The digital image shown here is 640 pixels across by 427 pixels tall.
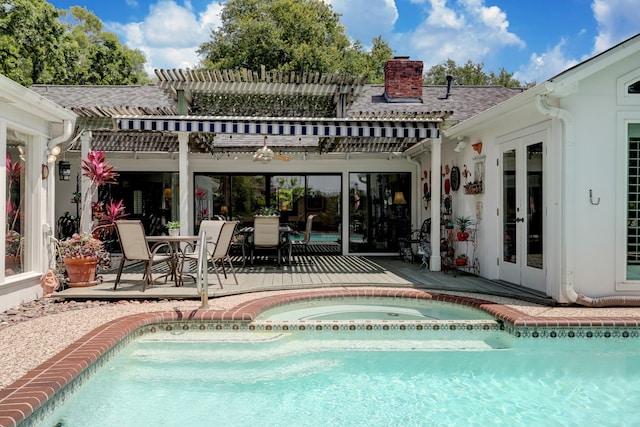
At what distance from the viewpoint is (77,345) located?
15.6 ft

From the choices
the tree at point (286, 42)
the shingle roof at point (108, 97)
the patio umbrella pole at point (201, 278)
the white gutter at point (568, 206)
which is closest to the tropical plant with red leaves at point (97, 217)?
the patio umbrella pole at point (201, 278)

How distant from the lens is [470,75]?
37562 mm

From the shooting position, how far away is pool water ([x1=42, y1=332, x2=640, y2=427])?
4172mm

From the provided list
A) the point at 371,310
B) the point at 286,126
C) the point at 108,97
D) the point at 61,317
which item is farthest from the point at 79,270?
the point at 108,97

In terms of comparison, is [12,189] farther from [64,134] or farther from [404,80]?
[404,80]

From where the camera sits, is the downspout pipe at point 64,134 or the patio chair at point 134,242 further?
the downspout pipe at point 64,134

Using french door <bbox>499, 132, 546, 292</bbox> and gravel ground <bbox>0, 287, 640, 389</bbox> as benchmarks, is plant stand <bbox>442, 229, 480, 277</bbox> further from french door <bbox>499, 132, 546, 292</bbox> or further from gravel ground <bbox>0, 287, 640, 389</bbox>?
gravel ground <bbox>0, 287, 640, 389</bbox>

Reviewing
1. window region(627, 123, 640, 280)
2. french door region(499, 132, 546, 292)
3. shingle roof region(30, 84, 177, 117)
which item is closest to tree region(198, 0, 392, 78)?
shingle roof region(30, 84, 177, 117)

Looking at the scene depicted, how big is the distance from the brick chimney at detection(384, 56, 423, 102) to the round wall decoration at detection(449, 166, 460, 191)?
4.22 meters

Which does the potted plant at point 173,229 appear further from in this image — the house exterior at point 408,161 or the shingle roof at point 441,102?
the shingle roof at point 441,102

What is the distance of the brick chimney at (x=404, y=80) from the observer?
1449 centimetres

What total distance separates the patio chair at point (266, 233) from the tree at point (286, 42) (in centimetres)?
2110

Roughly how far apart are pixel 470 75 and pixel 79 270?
3480 centimetres

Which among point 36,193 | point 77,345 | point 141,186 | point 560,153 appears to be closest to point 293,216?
point 141,186
